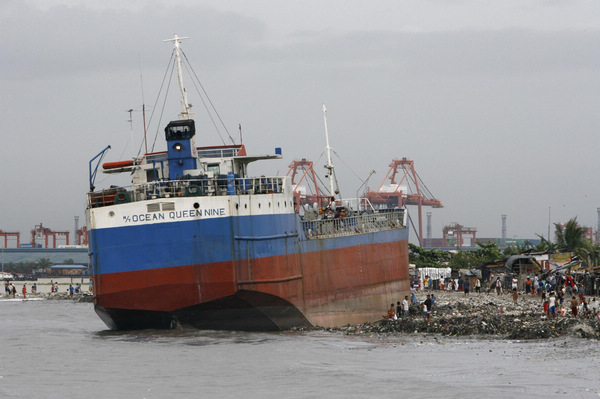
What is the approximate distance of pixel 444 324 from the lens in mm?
35125

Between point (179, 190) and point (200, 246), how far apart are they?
2.30 metres

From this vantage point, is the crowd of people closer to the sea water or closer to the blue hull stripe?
the sea water

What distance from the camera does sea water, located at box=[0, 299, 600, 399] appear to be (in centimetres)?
2220

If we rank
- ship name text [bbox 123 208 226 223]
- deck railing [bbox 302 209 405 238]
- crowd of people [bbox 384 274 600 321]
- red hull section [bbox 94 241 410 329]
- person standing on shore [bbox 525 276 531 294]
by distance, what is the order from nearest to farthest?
ship name text [bbox 123 208 226 223]
red hull section [bbox 94 241 410 329]
crowd of people [bbox 384 274 600 321]
deck railing [bbox 302 209 405 238]
person standing on shore [bbox 525 276 531 294]

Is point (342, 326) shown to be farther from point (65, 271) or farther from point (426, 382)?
point (65, 271)

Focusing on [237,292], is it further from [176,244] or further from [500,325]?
[500,325]

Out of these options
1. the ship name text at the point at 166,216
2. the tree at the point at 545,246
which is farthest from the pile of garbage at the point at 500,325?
the tree at the point at 545,246

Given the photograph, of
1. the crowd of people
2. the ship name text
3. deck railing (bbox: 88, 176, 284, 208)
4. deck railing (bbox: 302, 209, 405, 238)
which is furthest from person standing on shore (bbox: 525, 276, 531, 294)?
the ship name text

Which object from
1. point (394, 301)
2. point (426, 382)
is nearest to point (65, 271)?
point (394, 301)

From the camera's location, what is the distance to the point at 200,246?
3109 cm

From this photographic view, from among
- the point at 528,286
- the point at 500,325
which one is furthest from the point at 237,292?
the point at 528,286

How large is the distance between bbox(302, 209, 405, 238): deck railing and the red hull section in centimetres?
109

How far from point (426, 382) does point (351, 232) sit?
18.7m

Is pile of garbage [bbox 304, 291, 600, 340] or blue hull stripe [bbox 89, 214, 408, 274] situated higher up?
blue hull stripe [bbox 89, 214, 408, 274]
